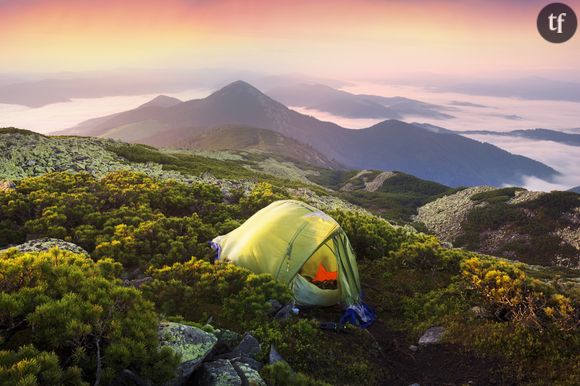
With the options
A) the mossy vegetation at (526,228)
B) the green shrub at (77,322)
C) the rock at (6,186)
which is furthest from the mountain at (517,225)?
the green shrub at (77,322)

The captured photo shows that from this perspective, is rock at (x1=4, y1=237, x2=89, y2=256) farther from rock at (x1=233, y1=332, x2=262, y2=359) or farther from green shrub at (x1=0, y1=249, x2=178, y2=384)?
rock at (x1=233, y1=332, x2=262, y2=359)

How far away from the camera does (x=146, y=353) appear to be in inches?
283

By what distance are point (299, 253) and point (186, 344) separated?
736cm

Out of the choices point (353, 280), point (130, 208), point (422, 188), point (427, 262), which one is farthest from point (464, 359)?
point (422, 188)

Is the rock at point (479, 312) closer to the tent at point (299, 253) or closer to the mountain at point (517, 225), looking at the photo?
the tent at point (299, 253)

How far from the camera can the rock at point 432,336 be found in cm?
1324

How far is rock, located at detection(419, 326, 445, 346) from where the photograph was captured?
1324cm

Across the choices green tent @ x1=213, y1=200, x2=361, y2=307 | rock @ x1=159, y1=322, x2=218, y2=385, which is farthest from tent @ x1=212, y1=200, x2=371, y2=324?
rock @ x1=159, y1=322, x2=218, y2=385

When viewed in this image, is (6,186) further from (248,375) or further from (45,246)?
(248,375)

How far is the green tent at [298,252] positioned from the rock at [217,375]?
6.31 meters

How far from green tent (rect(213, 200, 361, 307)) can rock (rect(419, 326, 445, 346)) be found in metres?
2.86

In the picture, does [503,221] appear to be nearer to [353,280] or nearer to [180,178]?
[180,178]

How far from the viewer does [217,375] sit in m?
8.23

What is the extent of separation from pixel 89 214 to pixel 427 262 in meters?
16.5
